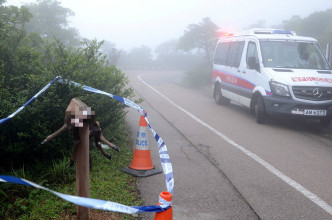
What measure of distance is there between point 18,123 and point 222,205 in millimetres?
2737

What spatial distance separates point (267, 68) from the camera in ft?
30.4

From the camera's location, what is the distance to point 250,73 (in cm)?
997

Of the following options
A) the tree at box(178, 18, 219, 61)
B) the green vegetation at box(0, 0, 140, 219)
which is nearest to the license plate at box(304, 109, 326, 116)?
the green vegetation at box(0, 0, 140, 219)

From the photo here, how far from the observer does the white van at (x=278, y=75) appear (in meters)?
8.51

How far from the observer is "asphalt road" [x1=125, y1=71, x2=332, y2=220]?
4.22 m

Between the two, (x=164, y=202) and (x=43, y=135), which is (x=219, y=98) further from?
(x=164, y=202)

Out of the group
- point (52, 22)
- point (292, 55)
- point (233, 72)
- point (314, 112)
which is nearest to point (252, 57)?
point (292, 55)

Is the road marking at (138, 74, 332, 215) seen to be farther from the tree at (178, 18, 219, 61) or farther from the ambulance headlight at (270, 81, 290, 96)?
the tree at (178, 18, 219, 61)

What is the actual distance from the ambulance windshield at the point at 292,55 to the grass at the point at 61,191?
586cm

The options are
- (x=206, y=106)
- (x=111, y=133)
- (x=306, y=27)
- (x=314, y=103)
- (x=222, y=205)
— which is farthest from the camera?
(x=306, y=27)

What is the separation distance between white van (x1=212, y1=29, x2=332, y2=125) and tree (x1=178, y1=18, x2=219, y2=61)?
28.2 m

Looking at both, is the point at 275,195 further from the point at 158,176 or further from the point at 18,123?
the point at 18,123

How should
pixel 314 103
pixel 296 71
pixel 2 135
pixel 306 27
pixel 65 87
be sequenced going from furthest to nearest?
1. pixel 306 27
2. pixel 296 71
3. pixel 314 103
4. pixel 65 87
5. pixel 2 135

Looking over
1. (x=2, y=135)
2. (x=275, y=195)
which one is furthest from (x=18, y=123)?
(x=275, y=195)
